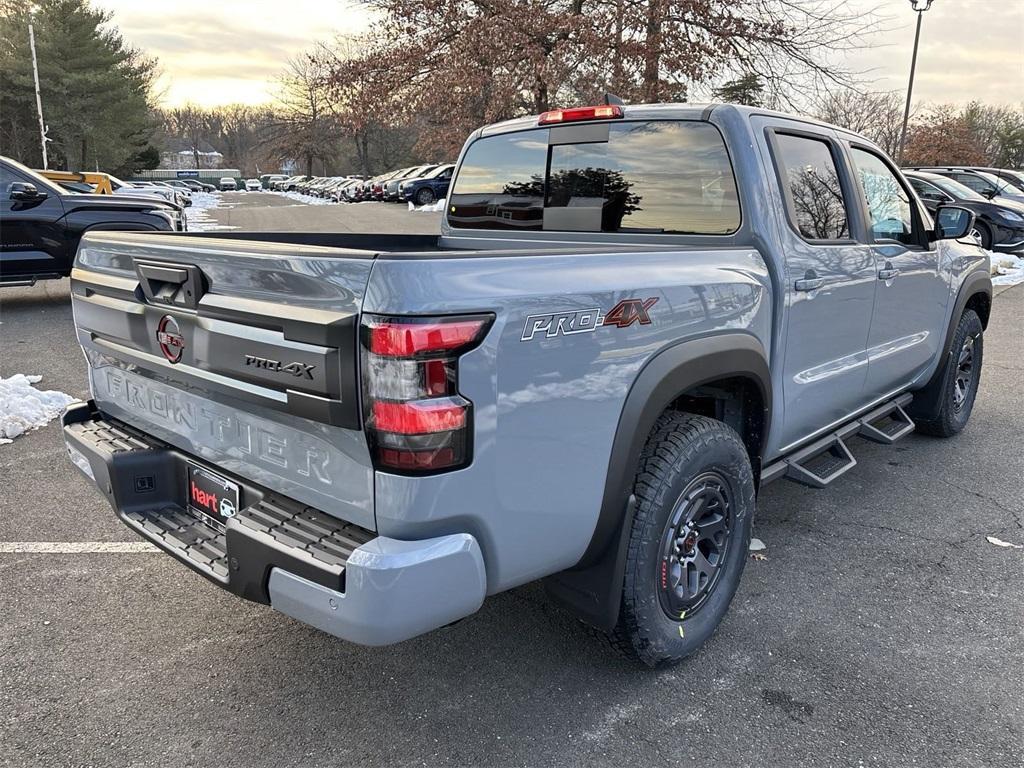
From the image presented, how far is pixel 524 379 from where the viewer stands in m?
2.00

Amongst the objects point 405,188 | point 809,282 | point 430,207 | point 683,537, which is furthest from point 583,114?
point 405,188

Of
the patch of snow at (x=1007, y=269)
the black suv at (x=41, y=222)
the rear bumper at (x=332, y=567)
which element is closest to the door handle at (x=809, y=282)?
the rear bumper at (x=332, y=567)

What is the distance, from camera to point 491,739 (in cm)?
238

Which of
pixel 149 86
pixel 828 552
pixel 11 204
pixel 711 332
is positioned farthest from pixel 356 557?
pixel 149 86

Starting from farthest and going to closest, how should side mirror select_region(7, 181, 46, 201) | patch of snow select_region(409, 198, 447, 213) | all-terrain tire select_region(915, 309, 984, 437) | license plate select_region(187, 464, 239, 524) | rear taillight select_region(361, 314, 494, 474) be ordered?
patch of snow select_region(409, 198, 447, 213), side mirror select_region(7, 181, 46, 201), all-terrain tire select_region(915, 309, 984, 437), license plate select_region(187, 464, 239, 524), rear taillight select_region(361, 314, 494, 474)

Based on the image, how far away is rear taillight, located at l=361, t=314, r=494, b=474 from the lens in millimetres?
1825

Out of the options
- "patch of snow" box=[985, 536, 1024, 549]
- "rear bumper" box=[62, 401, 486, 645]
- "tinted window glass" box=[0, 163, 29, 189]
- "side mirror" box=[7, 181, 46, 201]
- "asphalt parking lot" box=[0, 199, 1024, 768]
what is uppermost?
"tinted window glass" box=[0, 163, 29, 189]

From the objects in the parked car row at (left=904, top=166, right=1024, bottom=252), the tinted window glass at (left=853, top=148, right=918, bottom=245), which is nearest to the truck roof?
the tinted window glass at (left=853, top=148, right=918, bottom=245)

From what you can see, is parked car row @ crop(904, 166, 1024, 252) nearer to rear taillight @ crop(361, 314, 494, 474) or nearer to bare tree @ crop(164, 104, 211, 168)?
rear taillight @ crop(361, 314, 494, 474)

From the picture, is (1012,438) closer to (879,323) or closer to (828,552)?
(879,323)

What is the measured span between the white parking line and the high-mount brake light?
2.78 m

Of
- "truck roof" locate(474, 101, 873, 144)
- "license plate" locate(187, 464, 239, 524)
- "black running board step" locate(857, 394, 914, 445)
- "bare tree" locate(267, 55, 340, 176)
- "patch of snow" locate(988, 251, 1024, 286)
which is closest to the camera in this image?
"license plate" locate(187, 464, 239, 524)

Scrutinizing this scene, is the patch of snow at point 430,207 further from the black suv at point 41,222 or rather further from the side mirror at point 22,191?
the side mirror at point 22,191

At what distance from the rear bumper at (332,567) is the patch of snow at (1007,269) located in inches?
552
